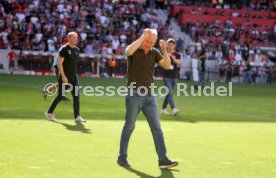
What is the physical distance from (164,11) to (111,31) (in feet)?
28.1

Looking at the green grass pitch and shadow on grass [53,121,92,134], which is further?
shadow on grass [53,121,92,134]

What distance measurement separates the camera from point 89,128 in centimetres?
1397

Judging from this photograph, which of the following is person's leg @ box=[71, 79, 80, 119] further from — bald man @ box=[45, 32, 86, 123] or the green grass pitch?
the green grass pitch

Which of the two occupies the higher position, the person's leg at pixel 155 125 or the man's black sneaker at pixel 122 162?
the person's leg at pixel 155 125

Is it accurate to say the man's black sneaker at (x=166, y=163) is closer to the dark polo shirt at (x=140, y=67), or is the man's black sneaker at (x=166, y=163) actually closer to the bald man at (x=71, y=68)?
the dark polo shirt at (x=140, y=67)

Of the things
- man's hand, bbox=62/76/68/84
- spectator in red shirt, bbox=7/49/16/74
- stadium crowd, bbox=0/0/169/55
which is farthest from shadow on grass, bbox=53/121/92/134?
stadium crowd, bbox=0/0/169/55

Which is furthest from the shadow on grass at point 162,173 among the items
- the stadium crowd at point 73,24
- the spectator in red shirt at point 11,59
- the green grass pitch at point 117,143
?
the stadium crowd at point 73,24

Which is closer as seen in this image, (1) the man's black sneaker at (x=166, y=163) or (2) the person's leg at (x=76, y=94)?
(1) the man's black sneaker at (x=166, y=163)

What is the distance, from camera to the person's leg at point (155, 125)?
9.38 m

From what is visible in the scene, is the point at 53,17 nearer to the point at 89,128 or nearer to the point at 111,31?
the point at 111,31

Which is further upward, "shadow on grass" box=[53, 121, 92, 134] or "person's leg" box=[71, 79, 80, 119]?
"person's leg" box=[71, 79, 80, 119]

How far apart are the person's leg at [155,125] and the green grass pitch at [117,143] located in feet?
0.92

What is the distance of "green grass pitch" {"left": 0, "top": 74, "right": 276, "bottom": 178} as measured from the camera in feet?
29.7

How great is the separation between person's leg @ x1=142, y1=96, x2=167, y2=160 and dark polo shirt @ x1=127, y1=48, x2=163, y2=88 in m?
0.27
